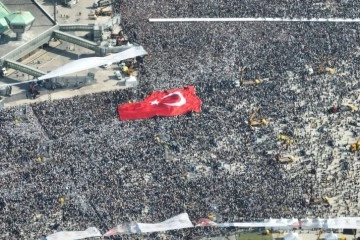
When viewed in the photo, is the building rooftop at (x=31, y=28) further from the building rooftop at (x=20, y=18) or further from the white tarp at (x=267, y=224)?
the white tarp at (x=267, y=224)

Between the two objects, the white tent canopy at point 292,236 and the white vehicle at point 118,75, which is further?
the white vehicle at point 118,75

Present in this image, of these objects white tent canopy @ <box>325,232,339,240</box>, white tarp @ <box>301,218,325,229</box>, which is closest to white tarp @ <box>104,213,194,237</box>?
white tarp @ <box>301,218,325,229</box>

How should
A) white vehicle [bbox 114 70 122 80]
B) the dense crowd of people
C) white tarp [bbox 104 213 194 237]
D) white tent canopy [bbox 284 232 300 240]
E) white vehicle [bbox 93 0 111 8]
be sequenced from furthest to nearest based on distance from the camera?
1. white vehicle [bbox 93 0 111 8]
2. white vehicle [bbox 114 70 122 80]
3. the dense crowd of people
4. white tarp [bbox 104 213 194 237]
5. white tent canopy [bbox 284 232 300 240]

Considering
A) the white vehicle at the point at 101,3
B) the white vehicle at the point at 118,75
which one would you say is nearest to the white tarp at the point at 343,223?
the white vehicle at the point at 118,75

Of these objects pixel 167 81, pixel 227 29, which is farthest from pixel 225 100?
pixel 227 29

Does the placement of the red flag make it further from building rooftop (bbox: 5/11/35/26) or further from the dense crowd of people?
building rooftop (bbox: 5/11/35/26)

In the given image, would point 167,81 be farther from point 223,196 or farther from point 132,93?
point 223,196
